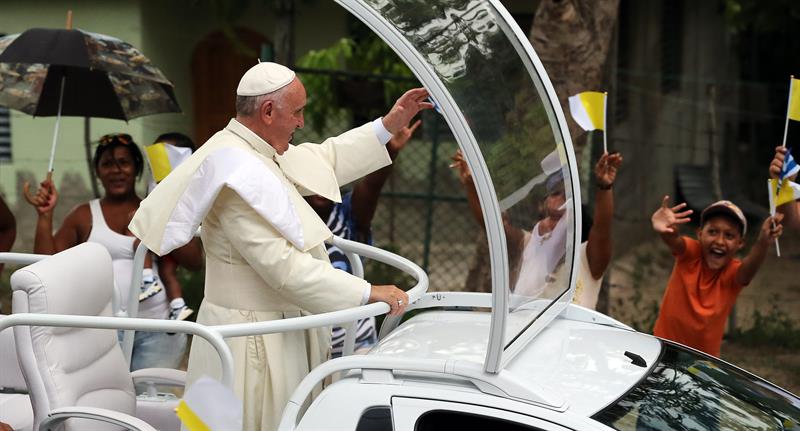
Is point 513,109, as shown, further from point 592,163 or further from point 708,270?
point 592,163

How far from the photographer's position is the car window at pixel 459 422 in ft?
8.57

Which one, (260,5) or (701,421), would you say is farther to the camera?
(260,5)

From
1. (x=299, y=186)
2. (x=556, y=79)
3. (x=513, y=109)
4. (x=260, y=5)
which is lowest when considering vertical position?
(x=299, y=186)

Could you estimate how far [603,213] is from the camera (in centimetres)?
449

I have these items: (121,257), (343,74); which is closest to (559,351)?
(121,257)

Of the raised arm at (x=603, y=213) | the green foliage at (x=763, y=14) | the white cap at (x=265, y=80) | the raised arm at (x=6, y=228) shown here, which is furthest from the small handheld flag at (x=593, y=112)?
the green foliage at (x=763, y=14)

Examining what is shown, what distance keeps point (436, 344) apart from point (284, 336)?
44 centimetres

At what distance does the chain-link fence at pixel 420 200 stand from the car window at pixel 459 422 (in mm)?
5242

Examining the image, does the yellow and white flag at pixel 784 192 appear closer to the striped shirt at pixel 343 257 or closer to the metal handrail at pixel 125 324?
the striped shirt at pixel 343 257

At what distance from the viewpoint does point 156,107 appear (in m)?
6.00

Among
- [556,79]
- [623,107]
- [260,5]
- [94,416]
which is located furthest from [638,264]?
[94,416]

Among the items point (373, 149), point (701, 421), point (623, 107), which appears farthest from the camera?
point (623, 107)

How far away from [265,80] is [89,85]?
3067 millimetres

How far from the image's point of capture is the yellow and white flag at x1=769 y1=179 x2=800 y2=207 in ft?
15.0
